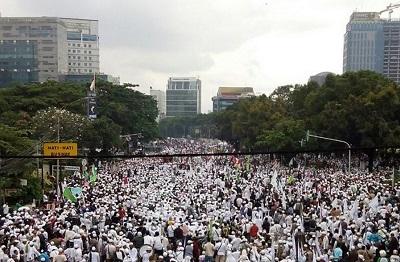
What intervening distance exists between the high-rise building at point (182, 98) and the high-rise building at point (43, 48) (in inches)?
1293

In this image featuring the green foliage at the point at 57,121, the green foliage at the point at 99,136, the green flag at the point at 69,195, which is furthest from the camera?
the green foliage at the point at 99,136

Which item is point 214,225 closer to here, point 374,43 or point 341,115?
point 341,115

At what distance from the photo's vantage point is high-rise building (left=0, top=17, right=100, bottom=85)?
327 ft

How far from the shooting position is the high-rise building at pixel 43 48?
9981cm

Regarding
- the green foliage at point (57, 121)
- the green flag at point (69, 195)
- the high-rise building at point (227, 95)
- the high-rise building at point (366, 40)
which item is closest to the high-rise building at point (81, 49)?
the high-rise building at point (227, 95)

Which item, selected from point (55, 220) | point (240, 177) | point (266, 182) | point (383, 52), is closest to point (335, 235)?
point (55, 220)

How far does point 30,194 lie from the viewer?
22719mm

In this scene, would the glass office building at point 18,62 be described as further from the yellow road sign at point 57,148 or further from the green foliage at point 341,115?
the yellow road sign at point 57,148

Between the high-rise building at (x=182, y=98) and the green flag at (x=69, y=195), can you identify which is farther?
the high-rise building at (x=182, y=98)

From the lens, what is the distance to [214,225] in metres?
15.6

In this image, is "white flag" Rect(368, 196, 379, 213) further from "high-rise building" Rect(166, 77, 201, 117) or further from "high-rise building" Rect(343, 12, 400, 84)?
"high-rise building" Rect(166, 77, 201, 117)

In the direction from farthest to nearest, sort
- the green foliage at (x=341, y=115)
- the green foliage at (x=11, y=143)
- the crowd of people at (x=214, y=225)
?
1. the green foliage at (x=341, y=115)
2. the green foliage at (x=11, y=143)
3. the crowd of people at (x=214, y=225)

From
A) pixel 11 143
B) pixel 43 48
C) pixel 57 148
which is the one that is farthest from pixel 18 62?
pixel 57 148

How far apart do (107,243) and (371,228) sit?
6497mm
